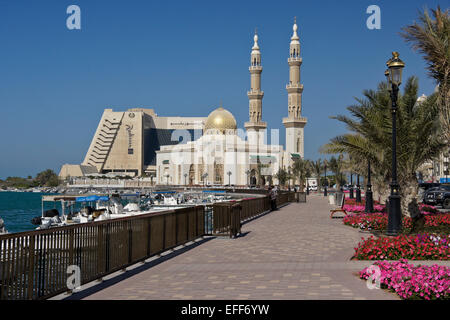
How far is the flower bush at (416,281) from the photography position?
274 inches

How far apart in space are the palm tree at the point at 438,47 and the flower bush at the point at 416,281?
608 cm

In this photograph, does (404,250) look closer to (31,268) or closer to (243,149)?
(31,268)

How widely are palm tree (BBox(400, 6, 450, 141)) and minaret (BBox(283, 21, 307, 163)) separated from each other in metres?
86.1

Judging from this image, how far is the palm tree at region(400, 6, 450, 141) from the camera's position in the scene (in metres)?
12.7

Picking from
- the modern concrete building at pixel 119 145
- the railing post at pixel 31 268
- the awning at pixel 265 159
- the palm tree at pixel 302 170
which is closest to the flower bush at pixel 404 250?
the railing post at pixel 31 268

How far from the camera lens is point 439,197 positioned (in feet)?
99.8

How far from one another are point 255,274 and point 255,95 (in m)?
98.3

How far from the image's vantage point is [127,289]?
788 centimetres

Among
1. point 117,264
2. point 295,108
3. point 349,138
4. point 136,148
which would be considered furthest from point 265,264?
point 136,148

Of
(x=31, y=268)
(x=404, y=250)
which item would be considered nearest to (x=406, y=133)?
(x=404, y=250)

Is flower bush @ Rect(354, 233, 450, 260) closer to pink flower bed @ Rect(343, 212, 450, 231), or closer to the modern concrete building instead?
pink flower bed @ Rect(343, 212, 450, 231)

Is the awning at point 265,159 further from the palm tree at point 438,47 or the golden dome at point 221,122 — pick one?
the palm tree at point 438,47

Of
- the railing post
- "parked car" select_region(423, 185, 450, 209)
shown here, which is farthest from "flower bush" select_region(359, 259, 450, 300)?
"parked car" select_region(423, 185, 450, 209)

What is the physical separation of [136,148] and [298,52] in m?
98.9
